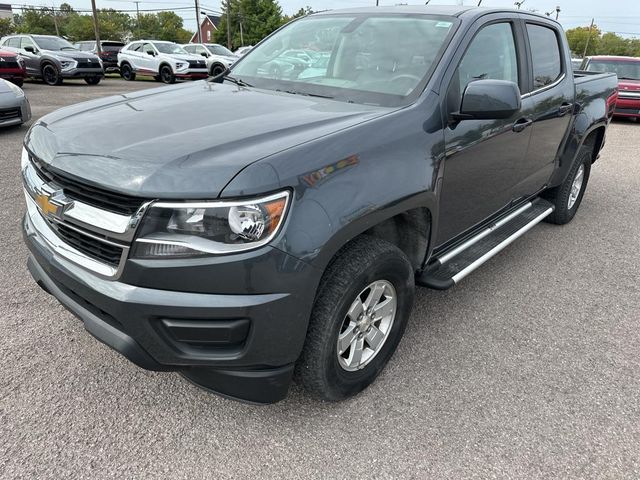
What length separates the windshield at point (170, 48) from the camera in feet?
66.4

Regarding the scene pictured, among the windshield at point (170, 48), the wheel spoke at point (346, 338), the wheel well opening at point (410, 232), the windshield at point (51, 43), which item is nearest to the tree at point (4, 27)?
the windshield at point (170, 48)

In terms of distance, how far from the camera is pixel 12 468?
1.93m

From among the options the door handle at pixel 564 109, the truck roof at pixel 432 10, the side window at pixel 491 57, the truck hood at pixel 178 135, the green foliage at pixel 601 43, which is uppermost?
the truck roof at pixel 432 10

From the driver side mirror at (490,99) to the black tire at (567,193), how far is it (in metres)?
2.48

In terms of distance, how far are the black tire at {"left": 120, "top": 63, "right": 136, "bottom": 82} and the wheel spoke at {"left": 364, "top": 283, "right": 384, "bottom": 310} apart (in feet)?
73.7

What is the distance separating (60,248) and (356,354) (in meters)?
1.38

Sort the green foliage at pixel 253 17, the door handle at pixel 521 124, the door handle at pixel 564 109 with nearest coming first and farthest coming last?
1. the door handle at pixel 521 124
2. the door handle at pixel 564 109
3. the green foliage at pixel 253 17

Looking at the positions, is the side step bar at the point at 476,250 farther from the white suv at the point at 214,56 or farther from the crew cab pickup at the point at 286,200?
the white suv at the point at 214,56

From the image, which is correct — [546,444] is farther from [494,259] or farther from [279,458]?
[494,259]

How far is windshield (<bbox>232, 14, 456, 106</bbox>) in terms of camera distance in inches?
104

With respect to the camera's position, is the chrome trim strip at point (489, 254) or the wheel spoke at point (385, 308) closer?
the wheel spoke at point (385, 308)

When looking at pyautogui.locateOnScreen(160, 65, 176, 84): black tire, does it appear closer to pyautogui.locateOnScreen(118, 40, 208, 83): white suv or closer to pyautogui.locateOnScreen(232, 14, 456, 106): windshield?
pyautogui.locateOnScreen(118, 40, 208, 83): white suv

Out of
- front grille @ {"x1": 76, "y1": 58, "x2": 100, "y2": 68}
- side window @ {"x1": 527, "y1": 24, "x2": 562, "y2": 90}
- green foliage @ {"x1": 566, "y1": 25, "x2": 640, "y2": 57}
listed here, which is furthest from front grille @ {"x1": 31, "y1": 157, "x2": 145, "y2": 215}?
green foliage @ {"x1": 566, "y1": 25, "x2": 640, "y2": 57}

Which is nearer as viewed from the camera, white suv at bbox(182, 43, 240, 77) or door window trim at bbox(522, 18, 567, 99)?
door window trim at bbox(522, 18, 567, 99)
